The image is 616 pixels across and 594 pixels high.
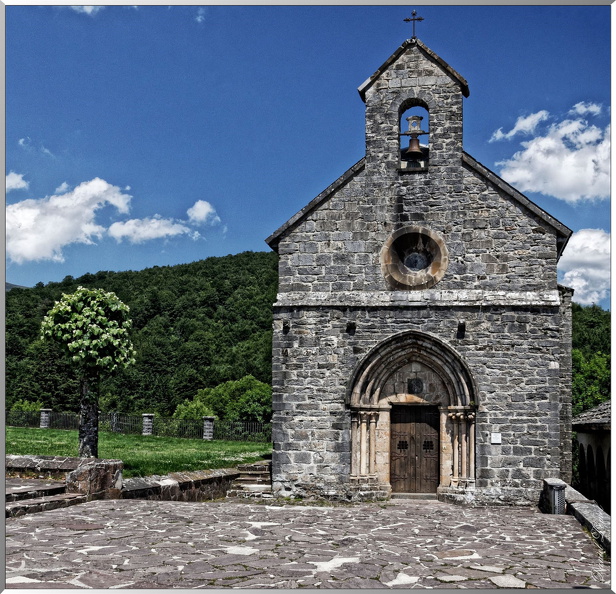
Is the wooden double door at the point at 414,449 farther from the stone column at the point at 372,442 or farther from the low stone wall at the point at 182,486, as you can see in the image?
the low stone wall at the point at 182,486

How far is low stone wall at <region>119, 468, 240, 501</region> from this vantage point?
1254 cm

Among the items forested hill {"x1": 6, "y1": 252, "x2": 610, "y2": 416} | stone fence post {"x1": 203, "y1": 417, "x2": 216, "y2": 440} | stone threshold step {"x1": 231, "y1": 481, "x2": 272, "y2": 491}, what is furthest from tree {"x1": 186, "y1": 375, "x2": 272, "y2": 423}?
stone threshold step {"x1": 231, "y1": 481, "x2": 272, "y2": 491}

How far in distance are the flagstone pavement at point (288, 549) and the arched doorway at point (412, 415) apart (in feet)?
6.89

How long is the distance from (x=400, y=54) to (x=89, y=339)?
8.20 meters

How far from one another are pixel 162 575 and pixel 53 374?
32.0m

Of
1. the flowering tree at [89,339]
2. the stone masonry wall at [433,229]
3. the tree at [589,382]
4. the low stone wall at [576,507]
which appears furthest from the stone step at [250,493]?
the tree at [589,382]

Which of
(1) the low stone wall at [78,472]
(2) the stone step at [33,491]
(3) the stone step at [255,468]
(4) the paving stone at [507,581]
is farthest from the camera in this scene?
(3) the stone step at [255,468]

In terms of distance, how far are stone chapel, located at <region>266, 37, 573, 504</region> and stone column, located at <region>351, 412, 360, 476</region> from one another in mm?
21

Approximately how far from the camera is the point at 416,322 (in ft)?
45.6

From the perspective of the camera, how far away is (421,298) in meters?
13.9

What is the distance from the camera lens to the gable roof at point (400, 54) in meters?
14.3

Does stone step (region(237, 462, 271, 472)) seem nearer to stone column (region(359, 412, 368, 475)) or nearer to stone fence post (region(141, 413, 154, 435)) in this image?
stone column (region(359, 412, 368, 475))

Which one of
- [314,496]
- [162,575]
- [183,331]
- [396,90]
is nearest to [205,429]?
[183,331]

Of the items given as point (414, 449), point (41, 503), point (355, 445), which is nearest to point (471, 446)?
point (414, 449)
